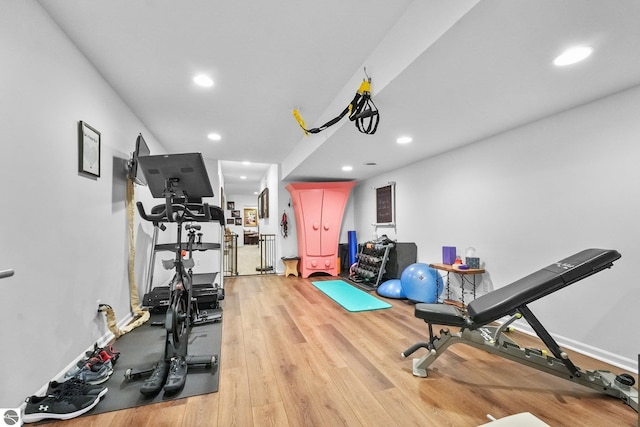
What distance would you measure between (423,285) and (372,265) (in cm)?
150

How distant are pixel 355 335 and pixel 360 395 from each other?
1.01 metres

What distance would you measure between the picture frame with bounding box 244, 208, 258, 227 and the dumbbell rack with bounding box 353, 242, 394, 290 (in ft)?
29.5

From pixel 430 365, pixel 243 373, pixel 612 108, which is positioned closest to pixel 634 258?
pixel 612 108

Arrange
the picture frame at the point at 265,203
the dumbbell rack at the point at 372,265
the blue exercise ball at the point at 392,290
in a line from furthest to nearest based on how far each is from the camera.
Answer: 1. the picture frame at the point at 265,203
2. the dumbbell rack at the point at 372,265
3. the blue exercise ball at the point at 392,290

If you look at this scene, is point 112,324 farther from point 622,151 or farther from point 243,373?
point 622,151

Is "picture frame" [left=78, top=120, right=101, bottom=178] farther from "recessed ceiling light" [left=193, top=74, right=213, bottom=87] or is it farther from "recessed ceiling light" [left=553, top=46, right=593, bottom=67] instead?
"recessed ceiling light" [left=553, top=46, right=593, bottom=67]

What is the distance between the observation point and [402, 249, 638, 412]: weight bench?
1778 mm

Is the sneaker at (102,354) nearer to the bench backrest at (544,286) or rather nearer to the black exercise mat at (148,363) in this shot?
the black exercise mat at (148,363)

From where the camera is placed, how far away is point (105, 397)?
181 centimetres

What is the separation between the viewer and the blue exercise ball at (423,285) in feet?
12.8

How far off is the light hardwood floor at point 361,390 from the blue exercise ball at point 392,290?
126 cm

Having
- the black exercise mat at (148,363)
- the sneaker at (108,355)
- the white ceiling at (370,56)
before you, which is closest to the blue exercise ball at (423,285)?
the white ceiling at (370,56)

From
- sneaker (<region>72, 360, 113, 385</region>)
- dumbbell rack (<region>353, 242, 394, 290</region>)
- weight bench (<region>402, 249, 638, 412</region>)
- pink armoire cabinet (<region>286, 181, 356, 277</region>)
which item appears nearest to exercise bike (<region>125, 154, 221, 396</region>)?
sneaker (<region>72, 360, 113, 385</region>)

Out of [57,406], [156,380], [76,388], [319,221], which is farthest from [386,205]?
[57,406]
